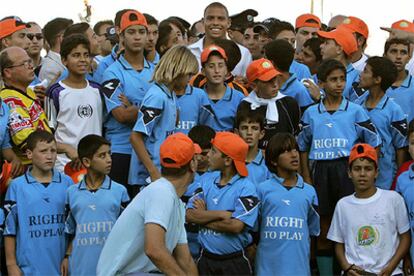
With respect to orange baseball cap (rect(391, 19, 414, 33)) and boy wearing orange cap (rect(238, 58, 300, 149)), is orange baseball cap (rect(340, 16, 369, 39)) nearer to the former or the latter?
orange baseball cap (rect(391, 19, 414, 33))

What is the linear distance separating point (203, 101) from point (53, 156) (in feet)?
4.76

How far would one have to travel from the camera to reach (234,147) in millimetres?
7938

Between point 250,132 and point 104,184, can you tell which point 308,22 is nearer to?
point 250,132

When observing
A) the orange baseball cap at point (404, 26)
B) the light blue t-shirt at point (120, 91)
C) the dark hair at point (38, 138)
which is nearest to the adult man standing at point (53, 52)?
the light blue t-shirt at point (120, 91)

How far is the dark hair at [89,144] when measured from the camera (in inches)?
318

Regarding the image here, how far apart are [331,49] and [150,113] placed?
2.34 m

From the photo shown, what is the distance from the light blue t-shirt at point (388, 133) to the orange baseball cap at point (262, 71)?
0.99m

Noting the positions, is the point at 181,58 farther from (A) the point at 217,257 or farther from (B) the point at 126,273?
(B) the point at 126,273

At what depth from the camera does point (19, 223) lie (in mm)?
8039

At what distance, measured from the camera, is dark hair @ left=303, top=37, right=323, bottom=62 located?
10.4 metres

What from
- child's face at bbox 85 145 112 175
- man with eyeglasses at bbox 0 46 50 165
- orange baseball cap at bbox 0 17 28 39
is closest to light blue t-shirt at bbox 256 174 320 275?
child's face at bbox 85 145 112 175

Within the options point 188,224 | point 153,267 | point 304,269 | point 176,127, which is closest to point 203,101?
point 176,127

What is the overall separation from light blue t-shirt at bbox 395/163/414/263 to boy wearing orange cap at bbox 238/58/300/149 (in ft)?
3.52

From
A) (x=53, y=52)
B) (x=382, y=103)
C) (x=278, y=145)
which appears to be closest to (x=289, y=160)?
(x=278, y=145)
